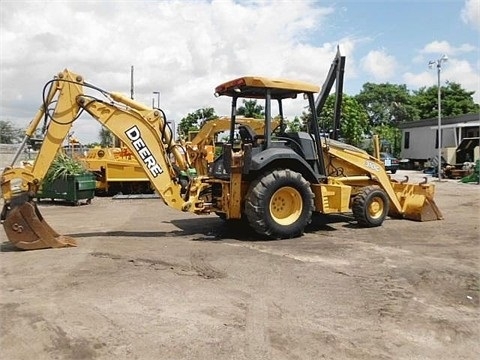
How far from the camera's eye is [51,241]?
298 inches

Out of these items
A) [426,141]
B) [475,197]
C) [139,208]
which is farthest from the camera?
[426,141]

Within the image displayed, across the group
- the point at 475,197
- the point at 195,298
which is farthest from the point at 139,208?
the point at 475,197

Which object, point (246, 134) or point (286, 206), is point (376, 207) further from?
point (246, 134)

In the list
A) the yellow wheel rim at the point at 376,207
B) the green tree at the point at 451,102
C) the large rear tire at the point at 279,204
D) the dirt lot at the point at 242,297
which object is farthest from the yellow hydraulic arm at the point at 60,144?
the green tree at the point at 451,102

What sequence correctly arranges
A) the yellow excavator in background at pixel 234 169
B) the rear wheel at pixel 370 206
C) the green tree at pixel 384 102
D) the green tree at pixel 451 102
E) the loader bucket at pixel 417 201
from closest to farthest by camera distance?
the yellow excavator in background at pixel 234 169 → the rear wheel at pixel 370 206 → the loader bucket at pixel 417 201 → the green tree at pixel 451 102 → the green tree at pixel 384 102

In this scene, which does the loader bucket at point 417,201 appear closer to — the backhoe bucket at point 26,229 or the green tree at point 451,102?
the backhoe bucket at point 26,229

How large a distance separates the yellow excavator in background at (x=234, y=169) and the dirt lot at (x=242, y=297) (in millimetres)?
476

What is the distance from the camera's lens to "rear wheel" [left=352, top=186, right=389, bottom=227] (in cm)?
996

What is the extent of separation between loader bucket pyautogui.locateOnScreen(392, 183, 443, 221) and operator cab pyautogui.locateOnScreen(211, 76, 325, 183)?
2.57 meters

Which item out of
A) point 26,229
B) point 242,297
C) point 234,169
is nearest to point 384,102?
point 234,169

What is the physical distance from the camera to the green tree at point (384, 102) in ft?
191

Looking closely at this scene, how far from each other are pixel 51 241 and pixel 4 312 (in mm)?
2878

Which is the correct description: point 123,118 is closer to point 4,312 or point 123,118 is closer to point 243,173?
point 243,173

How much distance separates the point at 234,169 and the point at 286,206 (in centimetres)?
112
